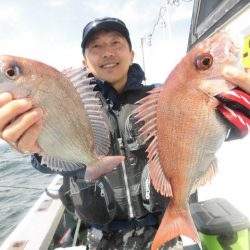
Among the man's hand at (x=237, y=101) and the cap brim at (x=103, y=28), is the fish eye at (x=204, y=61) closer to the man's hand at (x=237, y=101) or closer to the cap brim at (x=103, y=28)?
the man's hand at (x=237, y=101)

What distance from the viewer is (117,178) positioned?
289cm

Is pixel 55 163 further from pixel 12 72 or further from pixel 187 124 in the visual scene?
pixel 187 124

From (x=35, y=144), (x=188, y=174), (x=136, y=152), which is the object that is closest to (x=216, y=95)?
(x=188, y=174)

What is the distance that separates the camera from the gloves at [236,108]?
1.62m

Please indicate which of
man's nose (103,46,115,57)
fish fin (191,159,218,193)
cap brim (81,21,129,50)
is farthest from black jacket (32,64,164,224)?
fish fin (191,159,218,193)

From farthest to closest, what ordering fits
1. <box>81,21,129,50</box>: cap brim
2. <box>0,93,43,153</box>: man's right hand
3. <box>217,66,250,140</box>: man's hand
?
<box>81,21,129,50</box>: cap brim, <box>0,93,43,153</box>: man's right hand, <box>217,66,250,140</box>: man's hand

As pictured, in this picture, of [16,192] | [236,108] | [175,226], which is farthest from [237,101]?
[16,192]

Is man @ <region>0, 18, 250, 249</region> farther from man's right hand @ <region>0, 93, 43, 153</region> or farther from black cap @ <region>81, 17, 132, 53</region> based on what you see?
man's right hand @ <region>0, 93, 43, 153</region>

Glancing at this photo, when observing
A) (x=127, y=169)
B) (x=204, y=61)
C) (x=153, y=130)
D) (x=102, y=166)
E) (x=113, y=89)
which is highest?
(x=204, y=61)

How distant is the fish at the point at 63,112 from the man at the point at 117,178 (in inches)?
29.4

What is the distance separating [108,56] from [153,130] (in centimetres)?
124

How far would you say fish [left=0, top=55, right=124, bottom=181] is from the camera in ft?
5.84

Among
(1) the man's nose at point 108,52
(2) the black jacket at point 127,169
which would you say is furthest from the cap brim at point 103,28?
(2) the black jacket at point 127,169

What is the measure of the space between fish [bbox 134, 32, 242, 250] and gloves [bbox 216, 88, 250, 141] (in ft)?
0.11
